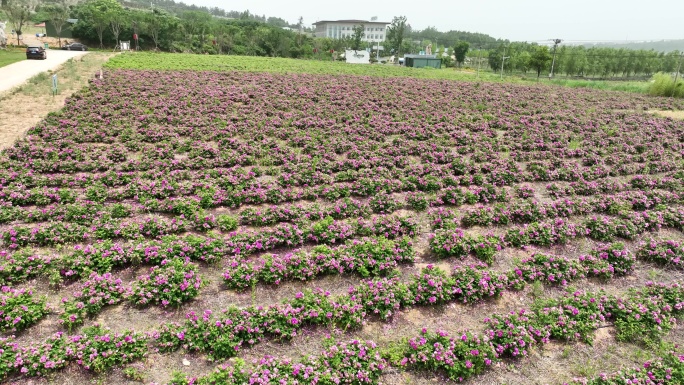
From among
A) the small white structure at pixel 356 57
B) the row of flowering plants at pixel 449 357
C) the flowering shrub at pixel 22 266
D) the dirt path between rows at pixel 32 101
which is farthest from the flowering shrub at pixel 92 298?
the small white structure at pixel 356 57

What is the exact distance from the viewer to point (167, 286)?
7234 mm

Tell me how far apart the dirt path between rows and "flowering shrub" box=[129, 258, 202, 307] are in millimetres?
11573

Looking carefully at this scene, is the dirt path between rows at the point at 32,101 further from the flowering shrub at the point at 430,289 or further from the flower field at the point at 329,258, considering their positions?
the flowering shrub at the point at 430,289

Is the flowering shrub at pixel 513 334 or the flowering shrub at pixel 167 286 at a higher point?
the flowering shrub at pixel 167 286

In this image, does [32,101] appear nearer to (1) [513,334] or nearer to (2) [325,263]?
(2) [325,263]

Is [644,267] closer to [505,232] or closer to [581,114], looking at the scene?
[505,232]

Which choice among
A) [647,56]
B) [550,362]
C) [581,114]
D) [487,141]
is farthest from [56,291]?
[647,56]

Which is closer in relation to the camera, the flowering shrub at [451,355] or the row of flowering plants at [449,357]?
the row of flowering plants at [449,357]

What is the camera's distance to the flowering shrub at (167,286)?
704cm

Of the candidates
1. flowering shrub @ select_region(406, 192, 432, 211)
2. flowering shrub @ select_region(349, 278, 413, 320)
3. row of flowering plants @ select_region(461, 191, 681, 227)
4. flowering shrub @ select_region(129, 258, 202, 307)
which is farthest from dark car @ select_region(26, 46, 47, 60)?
flowering shrub @ select_region(349, 278, 413, 320)

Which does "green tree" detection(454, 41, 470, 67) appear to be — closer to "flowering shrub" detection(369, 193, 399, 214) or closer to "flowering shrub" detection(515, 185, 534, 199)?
"flowering shrub" detection(515, 185, 534, 199)

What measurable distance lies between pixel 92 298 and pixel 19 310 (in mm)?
988

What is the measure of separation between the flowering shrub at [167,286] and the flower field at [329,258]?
39 mm

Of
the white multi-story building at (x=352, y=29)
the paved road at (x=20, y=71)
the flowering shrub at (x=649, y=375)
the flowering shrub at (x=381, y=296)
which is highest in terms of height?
the white multi-story building at (x=352, y=29)
